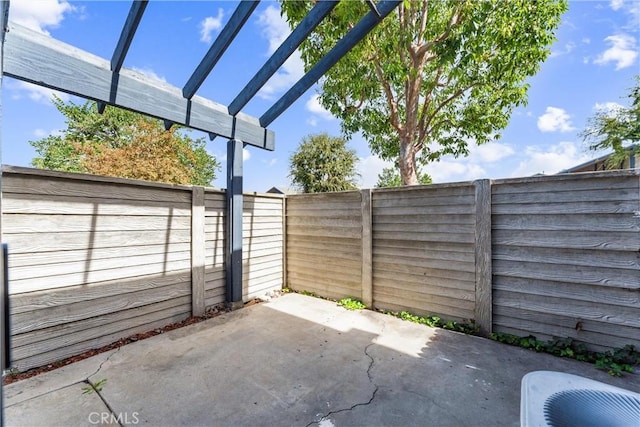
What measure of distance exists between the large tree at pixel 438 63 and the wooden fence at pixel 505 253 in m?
2.04

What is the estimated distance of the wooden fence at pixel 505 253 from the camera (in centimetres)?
231

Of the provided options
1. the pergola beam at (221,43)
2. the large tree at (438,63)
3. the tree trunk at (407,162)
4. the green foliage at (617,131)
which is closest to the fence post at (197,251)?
the pergola beam at (221,43)

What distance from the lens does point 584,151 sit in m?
5.02

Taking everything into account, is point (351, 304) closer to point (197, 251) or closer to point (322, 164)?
point (197, 251)

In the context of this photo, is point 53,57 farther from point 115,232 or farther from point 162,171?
point 162,171

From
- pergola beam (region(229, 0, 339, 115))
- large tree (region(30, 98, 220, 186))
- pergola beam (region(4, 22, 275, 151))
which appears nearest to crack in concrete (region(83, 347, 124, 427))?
pergola beam (region(4, 22, 275, 151))

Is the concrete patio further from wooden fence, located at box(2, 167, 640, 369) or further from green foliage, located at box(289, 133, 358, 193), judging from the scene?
green foliage, located at box(289, 133, 358, 193)

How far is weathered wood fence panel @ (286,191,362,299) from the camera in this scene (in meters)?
3.81

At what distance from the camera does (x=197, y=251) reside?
3.38m

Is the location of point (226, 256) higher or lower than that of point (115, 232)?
lower

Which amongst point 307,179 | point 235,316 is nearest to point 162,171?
point 307,179

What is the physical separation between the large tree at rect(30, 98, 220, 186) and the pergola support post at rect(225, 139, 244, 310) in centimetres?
444

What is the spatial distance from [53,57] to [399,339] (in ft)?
12.8

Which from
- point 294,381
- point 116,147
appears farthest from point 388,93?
point 116,147
